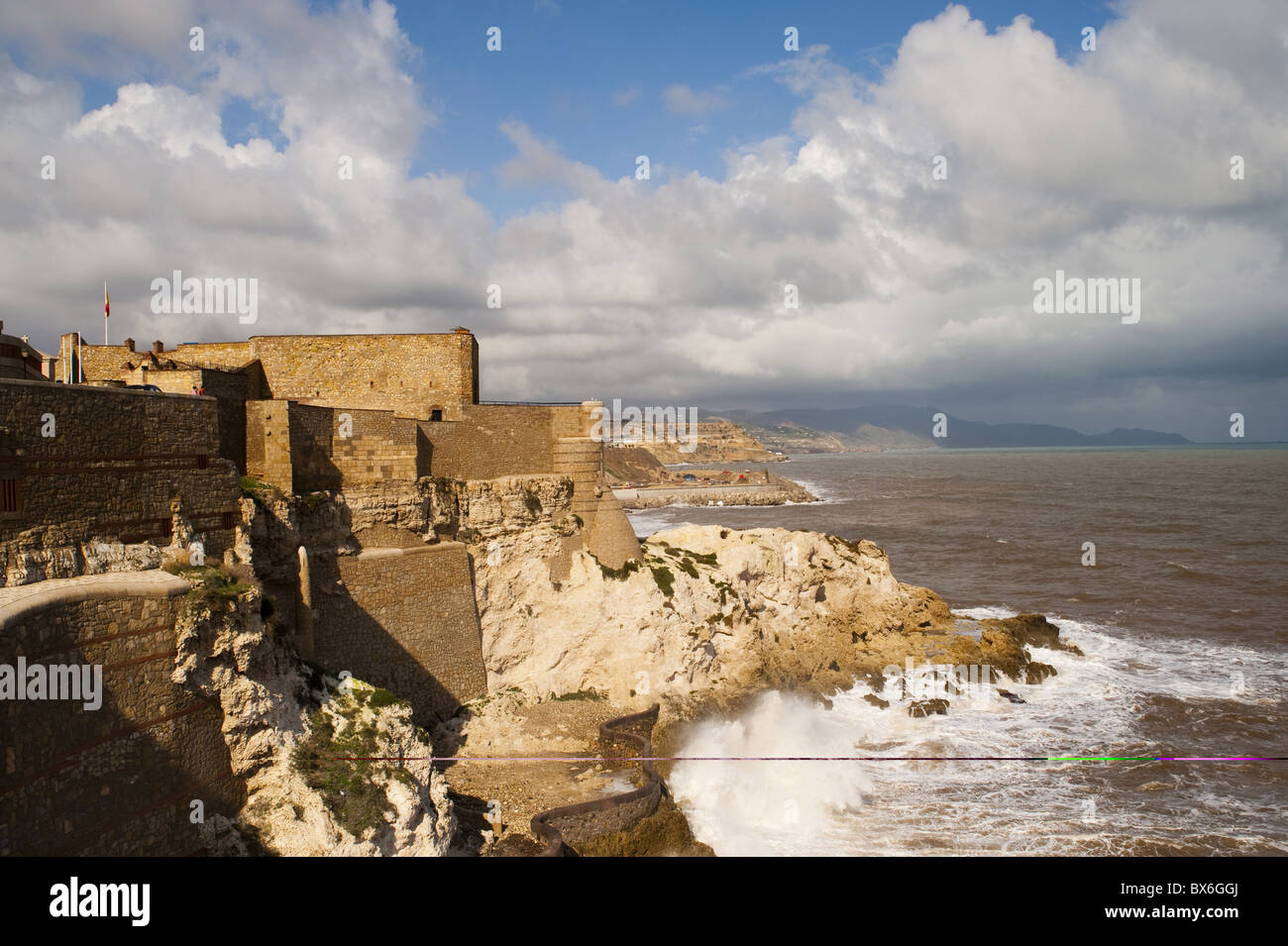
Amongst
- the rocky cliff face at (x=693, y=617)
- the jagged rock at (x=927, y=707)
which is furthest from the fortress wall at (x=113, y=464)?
the jagged rock at (x=927, y=707)

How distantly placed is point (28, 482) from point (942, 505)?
83.3 metres

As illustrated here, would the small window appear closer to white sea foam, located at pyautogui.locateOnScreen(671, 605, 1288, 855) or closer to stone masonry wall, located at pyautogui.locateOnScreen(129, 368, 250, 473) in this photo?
stone masonry wall, located at pyautogui.locateOnScreen(129, 368, 250, 473)

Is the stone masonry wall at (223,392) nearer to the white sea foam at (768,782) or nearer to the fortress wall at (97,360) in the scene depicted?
the fortress wall at (97,360)

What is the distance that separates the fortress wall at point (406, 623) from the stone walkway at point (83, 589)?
5776 mm

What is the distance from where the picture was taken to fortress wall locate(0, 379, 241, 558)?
9.21 metres

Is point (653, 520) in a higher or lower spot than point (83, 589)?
lower

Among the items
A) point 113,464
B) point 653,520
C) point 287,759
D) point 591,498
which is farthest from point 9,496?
point 653,520

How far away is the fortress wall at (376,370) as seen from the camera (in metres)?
20.3

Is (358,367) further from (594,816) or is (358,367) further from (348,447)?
(594,816)

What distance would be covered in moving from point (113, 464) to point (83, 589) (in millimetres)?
2355

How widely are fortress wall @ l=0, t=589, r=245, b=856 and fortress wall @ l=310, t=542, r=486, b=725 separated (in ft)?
18.2

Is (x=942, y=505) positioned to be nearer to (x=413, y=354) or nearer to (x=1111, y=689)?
(x=1111, y=689)

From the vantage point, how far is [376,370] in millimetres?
20750

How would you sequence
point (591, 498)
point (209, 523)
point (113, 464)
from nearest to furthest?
point (113, 464)
point (209, 523)
point (591, 498)
